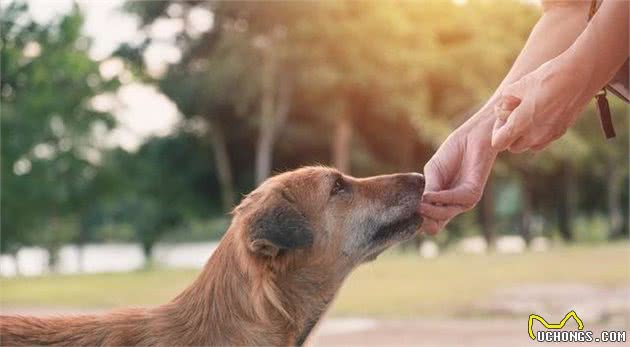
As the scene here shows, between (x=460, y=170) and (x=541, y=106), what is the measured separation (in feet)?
2.72

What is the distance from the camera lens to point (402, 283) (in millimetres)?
14164

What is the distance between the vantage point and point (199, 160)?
108 feet

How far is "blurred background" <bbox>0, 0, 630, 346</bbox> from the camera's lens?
68.4ft

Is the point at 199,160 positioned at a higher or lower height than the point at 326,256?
higher

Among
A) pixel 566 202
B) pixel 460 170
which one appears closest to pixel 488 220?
pixel 566 202

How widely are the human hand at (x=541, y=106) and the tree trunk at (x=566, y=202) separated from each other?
1375 inches

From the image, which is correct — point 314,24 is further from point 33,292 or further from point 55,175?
point 33,292

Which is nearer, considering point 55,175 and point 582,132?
point 55,175

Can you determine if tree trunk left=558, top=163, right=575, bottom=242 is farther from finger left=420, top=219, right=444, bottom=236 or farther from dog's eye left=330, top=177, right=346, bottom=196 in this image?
finger left=420, top=219, right=444, bottom=236

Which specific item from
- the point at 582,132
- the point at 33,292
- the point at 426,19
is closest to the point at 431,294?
the point at 33,292

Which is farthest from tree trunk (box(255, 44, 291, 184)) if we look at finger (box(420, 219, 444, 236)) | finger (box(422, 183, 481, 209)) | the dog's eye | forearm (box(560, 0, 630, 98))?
forearm (box(560, 0, 630, 98))

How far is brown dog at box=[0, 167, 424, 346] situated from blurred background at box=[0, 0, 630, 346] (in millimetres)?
11307

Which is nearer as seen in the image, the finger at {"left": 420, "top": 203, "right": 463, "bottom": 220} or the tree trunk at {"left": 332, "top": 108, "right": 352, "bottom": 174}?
the finger at {"left": 420, "top": 203, "right": 463, "bottom": 220}

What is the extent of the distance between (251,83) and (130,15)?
471 cm
